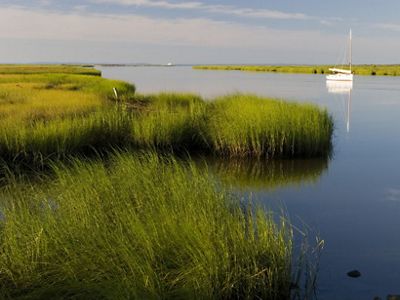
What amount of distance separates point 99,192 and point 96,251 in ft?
4.81

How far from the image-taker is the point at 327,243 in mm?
7188

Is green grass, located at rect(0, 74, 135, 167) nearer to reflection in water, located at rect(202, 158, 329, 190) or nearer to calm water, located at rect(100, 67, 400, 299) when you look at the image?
reflection in water, located at rect(202, 158, 329, 190)

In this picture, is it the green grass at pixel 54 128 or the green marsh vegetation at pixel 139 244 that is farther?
the green grass at pixel 54 128

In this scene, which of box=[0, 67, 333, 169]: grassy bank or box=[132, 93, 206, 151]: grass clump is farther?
box=[132, 93, 206, 151]: grass clump

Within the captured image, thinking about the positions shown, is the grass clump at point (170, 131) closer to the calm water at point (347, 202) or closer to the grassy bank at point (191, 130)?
the grassy bank at point (191, 130)

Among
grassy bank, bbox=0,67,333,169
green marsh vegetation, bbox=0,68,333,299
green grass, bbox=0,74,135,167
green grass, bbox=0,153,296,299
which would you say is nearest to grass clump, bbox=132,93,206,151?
grassy bank, bbox=0,67,333,169

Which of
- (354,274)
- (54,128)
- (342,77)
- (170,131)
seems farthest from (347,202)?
(342,77)

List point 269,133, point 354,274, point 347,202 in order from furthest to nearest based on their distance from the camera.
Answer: point 269,133
point 347,202
point 354,274

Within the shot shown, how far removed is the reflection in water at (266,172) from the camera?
11.3 meters

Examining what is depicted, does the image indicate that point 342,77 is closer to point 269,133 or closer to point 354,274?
point 269,133

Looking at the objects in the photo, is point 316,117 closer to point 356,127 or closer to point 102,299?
point 356,127

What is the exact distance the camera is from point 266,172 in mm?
12273

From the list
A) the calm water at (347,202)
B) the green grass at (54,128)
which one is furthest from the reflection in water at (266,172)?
the green grass at (54,128)

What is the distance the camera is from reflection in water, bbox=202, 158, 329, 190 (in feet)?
37.1
